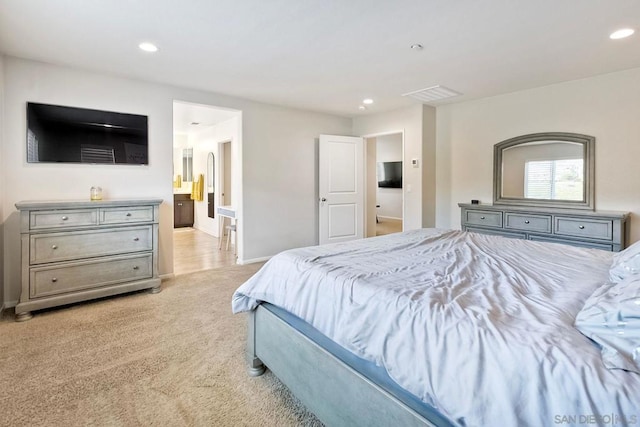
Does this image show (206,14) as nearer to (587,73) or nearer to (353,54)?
(353,54)

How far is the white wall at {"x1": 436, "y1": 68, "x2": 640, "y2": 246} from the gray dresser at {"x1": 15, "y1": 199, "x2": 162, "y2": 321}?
4.13 metres

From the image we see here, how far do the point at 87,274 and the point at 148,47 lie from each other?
2.23m

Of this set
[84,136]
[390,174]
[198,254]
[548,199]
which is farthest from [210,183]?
[548,199]

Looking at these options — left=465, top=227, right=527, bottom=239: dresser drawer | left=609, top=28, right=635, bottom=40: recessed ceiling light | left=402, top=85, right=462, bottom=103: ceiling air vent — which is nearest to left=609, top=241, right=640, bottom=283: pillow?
left=609, top=28, right=635, bottom=40: recessed ceiling light

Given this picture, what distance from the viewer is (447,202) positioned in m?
5.04

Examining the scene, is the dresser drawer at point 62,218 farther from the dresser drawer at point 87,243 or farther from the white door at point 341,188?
the white door at point 341,188

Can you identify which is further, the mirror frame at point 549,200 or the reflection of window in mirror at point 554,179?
the reflection of window in mirror at point 554,179

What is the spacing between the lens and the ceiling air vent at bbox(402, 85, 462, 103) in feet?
13.3

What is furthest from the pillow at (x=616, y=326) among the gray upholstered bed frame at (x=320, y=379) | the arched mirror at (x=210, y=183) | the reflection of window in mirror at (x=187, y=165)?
the reflection of window in mirror at (x=187, y=165)

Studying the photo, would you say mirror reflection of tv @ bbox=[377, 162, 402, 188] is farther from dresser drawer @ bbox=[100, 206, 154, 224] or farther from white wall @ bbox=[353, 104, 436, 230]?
dresser drawer @ bbox=[100, 206, 154, 224]

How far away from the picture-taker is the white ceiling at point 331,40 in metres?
2.26

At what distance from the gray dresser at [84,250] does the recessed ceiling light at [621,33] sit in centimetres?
446

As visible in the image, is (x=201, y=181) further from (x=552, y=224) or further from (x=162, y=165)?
(x=552, y=224)

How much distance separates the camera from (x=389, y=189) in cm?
1027
